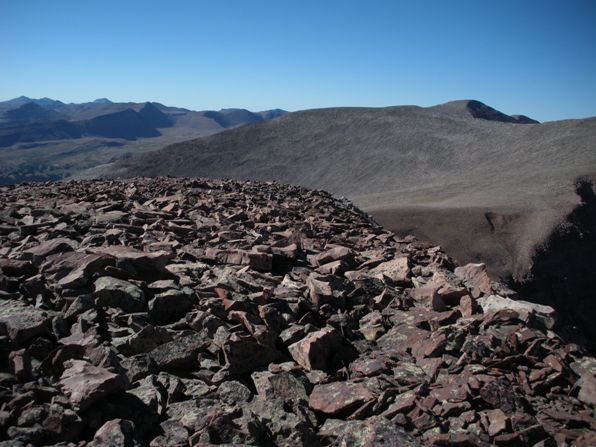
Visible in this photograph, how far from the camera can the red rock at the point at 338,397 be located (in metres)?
3.51

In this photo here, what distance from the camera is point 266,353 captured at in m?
4.10

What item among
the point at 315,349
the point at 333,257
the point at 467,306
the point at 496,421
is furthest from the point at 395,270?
the point at 496,421

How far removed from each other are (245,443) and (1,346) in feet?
6.55

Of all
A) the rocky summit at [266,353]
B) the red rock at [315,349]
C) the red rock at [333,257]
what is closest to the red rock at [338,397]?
the rocky summit at [266,353]

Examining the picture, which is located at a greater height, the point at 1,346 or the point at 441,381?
the point at 1,346

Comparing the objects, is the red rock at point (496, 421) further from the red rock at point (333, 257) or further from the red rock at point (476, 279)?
the red rock at point (333, 257)

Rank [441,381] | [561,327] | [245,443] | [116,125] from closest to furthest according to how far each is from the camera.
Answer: [245,443] → [441,381] → [561,327] → [116,125]

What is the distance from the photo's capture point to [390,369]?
407 centimetres

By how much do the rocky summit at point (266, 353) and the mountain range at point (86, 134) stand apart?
68.9 meters

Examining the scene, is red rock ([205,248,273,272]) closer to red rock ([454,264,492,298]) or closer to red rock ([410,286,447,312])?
red rock ([410,286,447,312])

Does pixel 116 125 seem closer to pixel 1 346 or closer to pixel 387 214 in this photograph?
pixel 387 214

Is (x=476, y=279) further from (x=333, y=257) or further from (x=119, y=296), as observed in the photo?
(x=119, y=296)

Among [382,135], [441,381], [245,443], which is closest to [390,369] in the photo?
[441,381]

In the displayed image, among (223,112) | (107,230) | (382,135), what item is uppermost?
(223,112)
